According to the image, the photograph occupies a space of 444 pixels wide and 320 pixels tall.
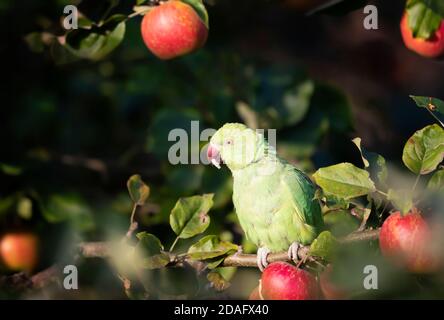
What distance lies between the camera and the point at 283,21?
4828mm

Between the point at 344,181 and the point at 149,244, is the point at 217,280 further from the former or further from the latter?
the point at 344,181

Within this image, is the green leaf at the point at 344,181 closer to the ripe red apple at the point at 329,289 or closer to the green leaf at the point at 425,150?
the green leaf at the point at 425,150

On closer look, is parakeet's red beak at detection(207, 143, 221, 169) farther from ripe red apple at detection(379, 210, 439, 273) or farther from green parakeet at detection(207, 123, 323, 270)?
ripe red apple at detection(379, 210, 439, 273)

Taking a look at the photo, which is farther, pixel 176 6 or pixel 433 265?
pixel 176 6

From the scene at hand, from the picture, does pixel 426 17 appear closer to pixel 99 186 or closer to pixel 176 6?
pixel 176 6

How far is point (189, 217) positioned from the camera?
2.38 meters

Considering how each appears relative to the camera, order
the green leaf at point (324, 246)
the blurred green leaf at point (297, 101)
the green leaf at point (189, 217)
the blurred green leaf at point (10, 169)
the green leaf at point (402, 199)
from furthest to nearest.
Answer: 1. the blurred green leaf at point (297, 101)
2. the blurred green leaf at point (10, 169)
3. the green leaf at point (189, 217)
4. the green leaf at point (324, 246)
5. the green leaf at point (402, 199)

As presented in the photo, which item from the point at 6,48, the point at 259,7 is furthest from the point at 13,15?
the point at 259,7

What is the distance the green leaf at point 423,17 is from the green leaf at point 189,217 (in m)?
0.79

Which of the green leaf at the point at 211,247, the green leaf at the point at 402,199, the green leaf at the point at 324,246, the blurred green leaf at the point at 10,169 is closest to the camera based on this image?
the green leaf at the point at 402,199

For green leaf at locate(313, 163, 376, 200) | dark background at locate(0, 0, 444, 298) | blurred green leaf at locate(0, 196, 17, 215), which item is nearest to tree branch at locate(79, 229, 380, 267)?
green leaf at locate(313, 163, 376, 200)

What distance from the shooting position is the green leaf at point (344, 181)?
203 cm

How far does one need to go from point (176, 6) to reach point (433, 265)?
1046 mm

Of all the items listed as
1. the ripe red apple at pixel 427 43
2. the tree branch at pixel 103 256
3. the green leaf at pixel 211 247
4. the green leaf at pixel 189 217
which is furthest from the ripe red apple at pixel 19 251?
the ripe red apple at pixel 427 43
